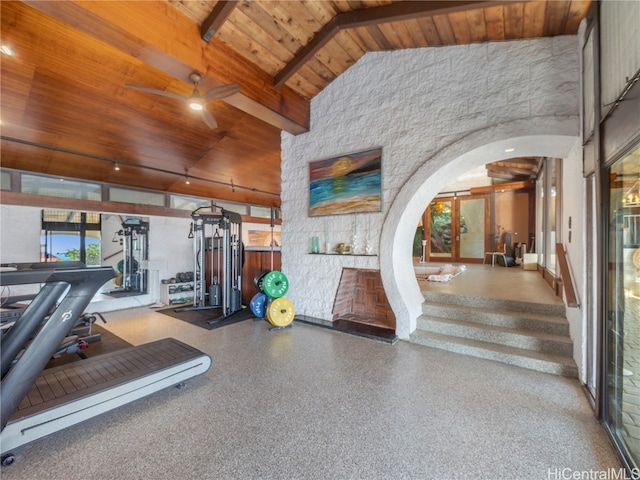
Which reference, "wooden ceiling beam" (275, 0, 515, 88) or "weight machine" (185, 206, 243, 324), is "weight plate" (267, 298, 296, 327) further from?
"wooden ceiling beam" (275, 0, 515, 88)

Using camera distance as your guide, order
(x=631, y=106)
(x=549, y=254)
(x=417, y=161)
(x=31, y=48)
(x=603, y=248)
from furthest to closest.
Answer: (x=549, y=254), (x=417, y=161), (x=31, y=48), (x=603, y=248), (x=631, y=106)

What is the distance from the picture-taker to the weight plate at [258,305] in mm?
5105

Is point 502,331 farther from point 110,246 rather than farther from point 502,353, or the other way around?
point 110,246

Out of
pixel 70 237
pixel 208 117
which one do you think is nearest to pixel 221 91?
pixel 208 117

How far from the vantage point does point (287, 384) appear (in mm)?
2750

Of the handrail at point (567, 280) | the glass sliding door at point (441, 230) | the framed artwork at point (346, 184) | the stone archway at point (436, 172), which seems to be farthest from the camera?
the glass sliding door at point (441, 230)

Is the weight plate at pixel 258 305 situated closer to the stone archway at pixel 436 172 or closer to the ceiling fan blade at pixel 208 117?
the stone archway at pixel 436 172

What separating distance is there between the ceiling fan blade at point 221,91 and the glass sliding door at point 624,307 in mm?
3646

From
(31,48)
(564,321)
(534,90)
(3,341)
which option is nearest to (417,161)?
(534,90)

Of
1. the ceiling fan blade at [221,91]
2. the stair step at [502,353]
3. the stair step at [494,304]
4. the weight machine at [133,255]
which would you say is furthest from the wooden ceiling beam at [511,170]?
the weight machine at [133,255]

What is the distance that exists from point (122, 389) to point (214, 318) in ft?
9.62

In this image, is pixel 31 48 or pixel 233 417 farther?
pixel 31 48

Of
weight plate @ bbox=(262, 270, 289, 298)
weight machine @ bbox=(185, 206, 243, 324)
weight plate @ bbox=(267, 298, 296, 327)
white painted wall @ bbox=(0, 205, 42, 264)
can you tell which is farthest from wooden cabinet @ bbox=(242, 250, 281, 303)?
white painted wall @ bbox=(0, 205, 42, 264)

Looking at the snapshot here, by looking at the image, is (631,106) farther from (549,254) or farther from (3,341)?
(549,254)
